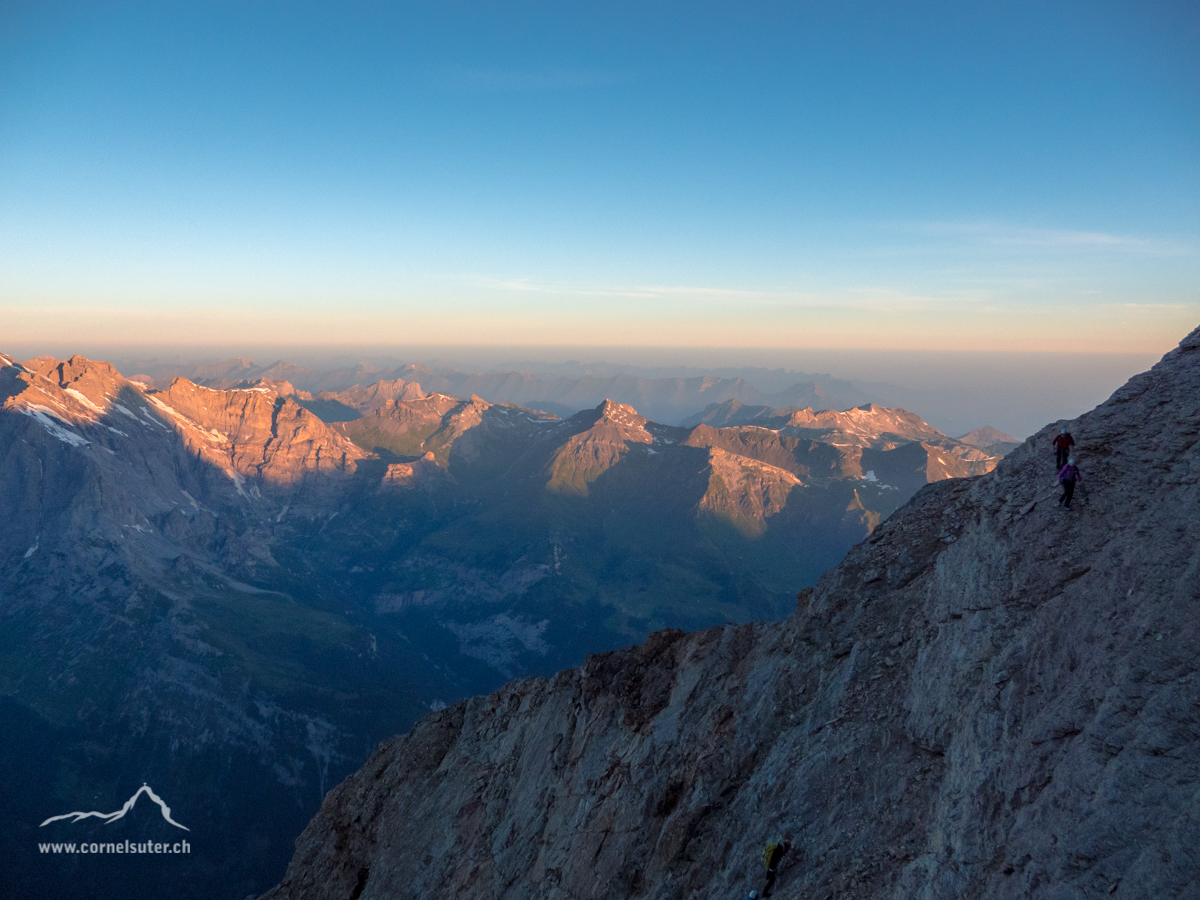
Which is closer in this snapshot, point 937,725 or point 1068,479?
point 937,725

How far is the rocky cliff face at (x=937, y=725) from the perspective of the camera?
16.1 m

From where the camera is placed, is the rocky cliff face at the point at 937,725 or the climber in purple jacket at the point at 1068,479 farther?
the climber in purple jacket at the point at 1068,479

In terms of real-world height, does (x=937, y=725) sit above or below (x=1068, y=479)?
below

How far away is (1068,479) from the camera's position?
24.3 m

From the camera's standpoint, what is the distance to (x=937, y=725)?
2281cm

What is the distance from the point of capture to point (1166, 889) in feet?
43.9

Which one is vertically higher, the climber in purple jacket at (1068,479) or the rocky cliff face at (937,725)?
the climber in purple jacket at (1068,479)

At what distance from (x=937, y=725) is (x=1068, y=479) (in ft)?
37.8

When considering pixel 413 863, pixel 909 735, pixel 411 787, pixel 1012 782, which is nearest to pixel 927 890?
pixel 1012 782

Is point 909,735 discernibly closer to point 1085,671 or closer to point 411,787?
point 1085,671

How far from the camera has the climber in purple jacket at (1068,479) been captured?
24203 millimetres

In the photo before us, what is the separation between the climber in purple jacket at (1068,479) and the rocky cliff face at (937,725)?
1.89 ft

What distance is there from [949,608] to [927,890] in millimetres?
11968

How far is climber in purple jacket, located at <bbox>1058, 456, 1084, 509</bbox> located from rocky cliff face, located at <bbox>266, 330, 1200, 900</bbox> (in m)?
0.58
